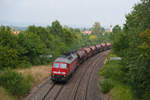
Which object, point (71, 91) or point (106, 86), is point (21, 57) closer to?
point (71, 91)

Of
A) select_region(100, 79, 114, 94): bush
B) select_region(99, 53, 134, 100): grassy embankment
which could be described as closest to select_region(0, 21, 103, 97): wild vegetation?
select_region(100, 79, 114, 94): bush

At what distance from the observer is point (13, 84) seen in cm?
1482

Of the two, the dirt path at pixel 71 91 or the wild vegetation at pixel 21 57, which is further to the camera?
the dirt path at pixel 71 91

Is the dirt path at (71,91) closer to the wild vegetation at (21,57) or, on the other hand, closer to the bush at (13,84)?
the bush at (13,84)

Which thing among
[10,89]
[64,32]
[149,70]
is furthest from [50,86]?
[64,32]

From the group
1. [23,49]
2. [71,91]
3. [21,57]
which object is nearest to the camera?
[71,91]

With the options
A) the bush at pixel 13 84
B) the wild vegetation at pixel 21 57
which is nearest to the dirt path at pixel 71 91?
the bush at pixel 13 84

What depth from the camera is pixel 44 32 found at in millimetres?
36844

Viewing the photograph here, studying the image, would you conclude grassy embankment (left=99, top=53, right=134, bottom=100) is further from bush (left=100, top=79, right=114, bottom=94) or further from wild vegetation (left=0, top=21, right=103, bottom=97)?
wild vegetation (left=0, top=21, right=103, bottom=97)

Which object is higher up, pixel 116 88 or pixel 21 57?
pixel 21 57

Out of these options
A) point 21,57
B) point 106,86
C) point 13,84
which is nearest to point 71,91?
point 106,86

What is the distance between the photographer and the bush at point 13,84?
14.9 metres

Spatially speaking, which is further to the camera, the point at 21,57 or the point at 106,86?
the point at 21,57

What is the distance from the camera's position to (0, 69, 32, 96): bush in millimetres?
14883
